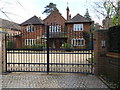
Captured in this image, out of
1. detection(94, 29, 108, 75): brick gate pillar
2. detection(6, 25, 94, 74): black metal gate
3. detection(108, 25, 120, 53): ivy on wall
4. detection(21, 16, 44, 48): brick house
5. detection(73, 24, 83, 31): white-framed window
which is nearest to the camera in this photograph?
detection(108, 25, 120, 53): ivy on wall

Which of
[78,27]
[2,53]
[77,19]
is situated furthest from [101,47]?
[77,19]

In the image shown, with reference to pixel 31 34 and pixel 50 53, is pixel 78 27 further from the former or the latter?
pixel 50 53

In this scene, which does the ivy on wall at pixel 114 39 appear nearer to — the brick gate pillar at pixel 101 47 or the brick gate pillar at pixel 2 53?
the brick gate pillar at pixel 101 47

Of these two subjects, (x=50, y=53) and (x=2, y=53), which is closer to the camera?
(x=2, y=53)

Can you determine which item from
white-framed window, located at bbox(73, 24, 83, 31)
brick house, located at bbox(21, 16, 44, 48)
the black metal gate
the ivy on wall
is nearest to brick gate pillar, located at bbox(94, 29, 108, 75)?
the ivy on wall

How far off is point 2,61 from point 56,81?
316 centimetres

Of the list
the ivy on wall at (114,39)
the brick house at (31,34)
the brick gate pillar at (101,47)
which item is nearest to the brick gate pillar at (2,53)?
the brick house at (31,34)

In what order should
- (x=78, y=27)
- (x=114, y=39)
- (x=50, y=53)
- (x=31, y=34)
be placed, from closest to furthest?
(x=114, y=39) < (x=50, y=53) < (x=31, y=34) < (x=78, y=27)

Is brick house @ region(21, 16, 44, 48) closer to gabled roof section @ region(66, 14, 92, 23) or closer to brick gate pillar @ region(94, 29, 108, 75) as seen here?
brick gate pillar @ region(94, 29, 108, 75)

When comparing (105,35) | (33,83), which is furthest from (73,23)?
(33,83)

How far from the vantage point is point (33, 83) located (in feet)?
18.2

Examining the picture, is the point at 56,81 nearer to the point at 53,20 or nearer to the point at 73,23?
the point at 73,23

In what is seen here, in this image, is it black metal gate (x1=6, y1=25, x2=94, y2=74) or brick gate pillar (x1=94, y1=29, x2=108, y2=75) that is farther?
black metal gate (x1=6, y1=25, x2=94, y2=74)

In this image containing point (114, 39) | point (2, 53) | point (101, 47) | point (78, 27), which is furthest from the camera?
point (78, 27)
